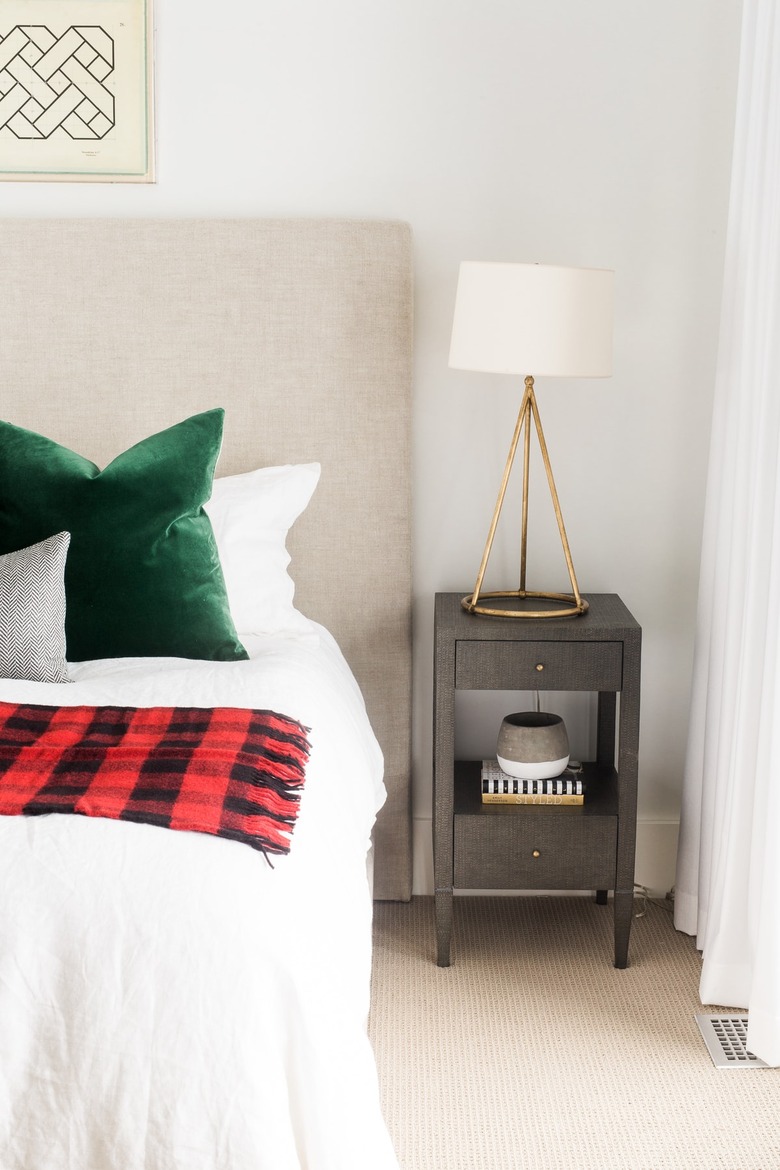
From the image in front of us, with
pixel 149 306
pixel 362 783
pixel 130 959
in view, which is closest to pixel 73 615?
pixel 362 783

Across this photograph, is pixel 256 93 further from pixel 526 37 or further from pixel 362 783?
pixel 362 783

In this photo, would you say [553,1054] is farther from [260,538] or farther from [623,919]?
[260,538]

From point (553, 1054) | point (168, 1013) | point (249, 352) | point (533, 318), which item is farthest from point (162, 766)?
point (249, 352)

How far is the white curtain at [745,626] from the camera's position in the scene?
1.93 m

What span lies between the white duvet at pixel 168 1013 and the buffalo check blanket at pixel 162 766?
0.11 feet

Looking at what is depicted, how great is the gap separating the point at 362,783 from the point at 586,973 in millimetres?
813

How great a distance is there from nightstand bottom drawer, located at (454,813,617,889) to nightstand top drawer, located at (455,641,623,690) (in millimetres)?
297

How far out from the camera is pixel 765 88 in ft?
6.59

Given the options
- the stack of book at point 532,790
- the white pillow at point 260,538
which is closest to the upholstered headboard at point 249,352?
the white pillow at point 260,538

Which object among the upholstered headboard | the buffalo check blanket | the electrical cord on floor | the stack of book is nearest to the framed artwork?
the upholstered headboard

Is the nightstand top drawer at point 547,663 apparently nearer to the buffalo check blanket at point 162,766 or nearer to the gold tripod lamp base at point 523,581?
the gold tripod lamp base at point 523,581

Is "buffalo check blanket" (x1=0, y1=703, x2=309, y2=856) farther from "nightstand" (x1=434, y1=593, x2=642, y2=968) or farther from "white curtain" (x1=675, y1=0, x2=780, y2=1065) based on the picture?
"white curtain" (x1=675, y1=0, x2=780, y2=1065)

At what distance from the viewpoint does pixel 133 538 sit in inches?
81.0

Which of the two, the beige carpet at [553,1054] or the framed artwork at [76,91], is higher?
the framed artwork at [76,91]
